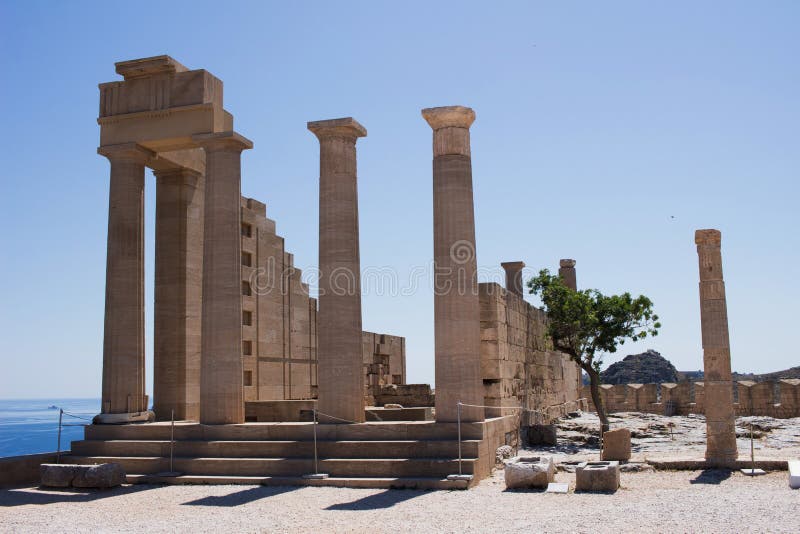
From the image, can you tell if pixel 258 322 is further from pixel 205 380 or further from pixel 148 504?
pixel 148 504

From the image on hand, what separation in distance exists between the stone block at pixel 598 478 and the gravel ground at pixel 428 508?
25 centimetres

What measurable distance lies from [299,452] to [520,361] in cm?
1089

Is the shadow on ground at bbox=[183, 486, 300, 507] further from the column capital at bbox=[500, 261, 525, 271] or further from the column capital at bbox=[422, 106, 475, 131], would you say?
the column capital at bbox=[500, 261, 525, 271]

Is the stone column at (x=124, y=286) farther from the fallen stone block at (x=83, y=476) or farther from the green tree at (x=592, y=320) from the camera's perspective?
the green tree at (x=592, y=320)

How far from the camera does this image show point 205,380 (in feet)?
61.6

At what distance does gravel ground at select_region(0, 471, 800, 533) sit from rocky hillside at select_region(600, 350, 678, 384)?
50878mm

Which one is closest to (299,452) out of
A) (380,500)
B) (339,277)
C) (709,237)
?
(380,500)

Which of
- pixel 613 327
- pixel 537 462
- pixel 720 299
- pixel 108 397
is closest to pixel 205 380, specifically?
pixel 108 397

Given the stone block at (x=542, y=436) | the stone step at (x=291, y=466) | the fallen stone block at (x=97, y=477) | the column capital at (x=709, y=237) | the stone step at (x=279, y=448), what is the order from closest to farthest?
the stone step at (x=291, y=466)
the fallen stone block at (x=97, y=477)
the stone step at (x=279, y=448)
the column capital at (x=709, y=237)
the stone block at (x=542, y=436)

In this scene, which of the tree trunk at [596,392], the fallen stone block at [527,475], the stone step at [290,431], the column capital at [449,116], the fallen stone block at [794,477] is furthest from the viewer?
the tree trunk at [596,392]

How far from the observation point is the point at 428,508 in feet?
41.6

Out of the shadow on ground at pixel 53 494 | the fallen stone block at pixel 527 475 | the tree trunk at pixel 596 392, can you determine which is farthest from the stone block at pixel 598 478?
the tree trunk at pixel 596 392

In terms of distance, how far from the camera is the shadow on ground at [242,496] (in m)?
13.9

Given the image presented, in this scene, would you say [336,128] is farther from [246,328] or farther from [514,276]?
[514,276]
